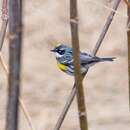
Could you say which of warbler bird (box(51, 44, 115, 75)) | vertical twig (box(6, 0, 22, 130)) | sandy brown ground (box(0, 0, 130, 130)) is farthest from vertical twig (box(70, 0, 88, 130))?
sandy brown ground (box(0, 0, 130, 130))

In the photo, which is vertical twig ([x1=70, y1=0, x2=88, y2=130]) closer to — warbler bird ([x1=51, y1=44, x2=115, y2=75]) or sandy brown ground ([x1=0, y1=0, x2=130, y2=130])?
warbler bird ([x1=51, y1=44, x2=115, y2=75])

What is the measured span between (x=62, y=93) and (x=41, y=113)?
45 centimetres

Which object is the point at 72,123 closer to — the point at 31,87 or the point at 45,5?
the point at 31,87

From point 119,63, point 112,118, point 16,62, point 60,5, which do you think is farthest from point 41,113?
point 16,62

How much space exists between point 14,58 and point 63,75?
18.6 feet

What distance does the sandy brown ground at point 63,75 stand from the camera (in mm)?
6023

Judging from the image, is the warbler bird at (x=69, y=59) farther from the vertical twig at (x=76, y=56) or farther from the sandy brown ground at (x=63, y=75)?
the sandy brown ground at (x=63, y=75)

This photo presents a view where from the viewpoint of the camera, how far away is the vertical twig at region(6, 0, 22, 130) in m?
1.09

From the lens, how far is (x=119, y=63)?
22.7 feet

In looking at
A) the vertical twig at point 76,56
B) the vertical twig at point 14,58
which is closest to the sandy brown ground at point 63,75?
the vertical twig at point 76,56

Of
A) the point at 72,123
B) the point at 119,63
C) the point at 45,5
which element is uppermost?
the point at 45,5

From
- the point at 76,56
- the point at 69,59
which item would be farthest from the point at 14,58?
the point at 69,59

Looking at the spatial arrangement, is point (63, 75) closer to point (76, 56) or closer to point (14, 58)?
point (76, 56)

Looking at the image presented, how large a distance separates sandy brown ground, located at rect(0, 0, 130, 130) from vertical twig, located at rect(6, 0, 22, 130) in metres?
4.66
